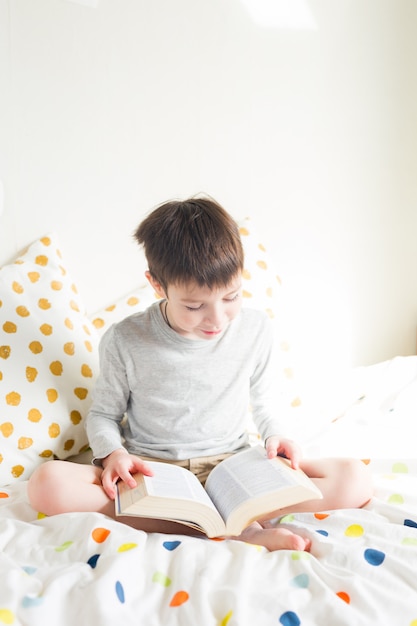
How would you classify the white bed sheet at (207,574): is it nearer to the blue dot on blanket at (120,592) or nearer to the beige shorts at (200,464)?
the blue dot on blanket at (120,592)

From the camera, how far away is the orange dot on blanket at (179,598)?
812 millimetres

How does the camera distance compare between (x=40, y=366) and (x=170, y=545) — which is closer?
(x=170, y=545)

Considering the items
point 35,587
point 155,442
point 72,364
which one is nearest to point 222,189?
point 72,364

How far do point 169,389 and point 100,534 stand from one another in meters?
0.35

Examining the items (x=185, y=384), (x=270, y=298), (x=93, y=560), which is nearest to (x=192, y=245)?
(x=185, y=384)

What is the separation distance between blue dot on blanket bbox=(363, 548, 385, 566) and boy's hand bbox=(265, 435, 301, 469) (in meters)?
0.23

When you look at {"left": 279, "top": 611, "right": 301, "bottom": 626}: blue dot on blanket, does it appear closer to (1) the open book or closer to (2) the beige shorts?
(1) the open book

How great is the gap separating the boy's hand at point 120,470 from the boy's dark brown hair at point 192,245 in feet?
0.97

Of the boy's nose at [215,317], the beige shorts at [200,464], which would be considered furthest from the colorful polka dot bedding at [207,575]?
the boy's nose at [215,317]

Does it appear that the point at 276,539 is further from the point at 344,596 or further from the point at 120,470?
the point at 120,470

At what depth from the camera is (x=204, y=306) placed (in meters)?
1.14

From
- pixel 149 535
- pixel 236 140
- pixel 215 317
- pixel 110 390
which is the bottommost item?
pixel 149 535

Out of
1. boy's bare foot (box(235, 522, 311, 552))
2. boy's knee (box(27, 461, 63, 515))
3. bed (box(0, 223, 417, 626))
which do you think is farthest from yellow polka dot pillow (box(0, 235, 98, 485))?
boy's bare foot (box(235, 522, 311, 552))

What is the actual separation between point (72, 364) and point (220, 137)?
745 mm
